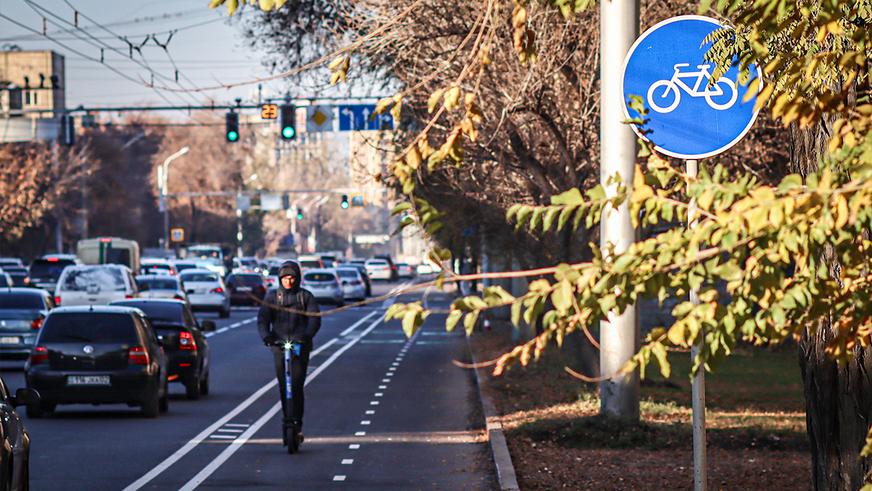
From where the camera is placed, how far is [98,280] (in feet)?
129

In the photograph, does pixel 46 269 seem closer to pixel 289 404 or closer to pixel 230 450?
pixel 230 450

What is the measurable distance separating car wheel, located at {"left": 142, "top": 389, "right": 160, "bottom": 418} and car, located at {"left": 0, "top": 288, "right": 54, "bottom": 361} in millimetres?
9236

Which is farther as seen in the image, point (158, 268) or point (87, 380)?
point (158, 268)

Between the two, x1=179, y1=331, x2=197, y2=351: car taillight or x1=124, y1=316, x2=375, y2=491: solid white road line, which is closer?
x1=124, y1=316, x2=375, y2=491: solid white road line

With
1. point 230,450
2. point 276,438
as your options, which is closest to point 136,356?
point 276,438

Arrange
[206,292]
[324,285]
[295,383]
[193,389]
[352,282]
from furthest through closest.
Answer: [352,282] → [324,285] → [206,292] → [193,389] → [295,383]

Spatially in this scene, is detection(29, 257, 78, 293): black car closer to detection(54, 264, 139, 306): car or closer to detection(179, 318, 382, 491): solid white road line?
detection(54, 264, 139, 306): car

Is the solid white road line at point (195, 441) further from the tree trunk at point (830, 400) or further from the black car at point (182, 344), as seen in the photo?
the tree trunk at point (830, 400)

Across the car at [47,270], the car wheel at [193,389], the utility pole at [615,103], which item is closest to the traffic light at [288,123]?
the car at [47,270]

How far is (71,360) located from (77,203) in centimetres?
7350

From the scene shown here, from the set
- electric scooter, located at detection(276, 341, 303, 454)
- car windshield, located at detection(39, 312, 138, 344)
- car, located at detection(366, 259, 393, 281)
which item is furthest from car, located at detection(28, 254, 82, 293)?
car, located at detection(366, 259, 393, 281)

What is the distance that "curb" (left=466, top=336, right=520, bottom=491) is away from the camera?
1226 centimetres

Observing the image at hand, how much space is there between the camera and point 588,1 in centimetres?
524

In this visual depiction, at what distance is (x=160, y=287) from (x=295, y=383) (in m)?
29.1
